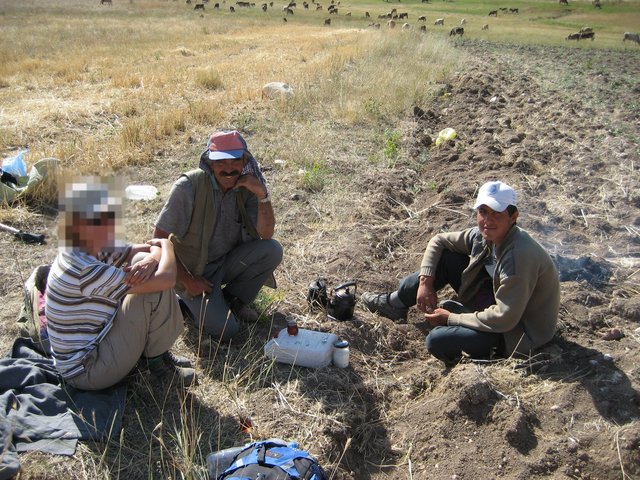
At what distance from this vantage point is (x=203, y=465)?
2.83 m

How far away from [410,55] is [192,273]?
14269 millimetres

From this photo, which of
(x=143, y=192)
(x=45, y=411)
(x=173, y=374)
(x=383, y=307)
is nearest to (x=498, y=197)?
(x=383, y=307)

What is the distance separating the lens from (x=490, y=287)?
3.99 m

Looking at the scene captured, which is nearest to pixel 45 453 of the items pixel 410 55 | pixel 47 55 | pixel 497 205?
pixel 497 205

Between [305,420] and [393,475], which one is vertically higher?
[305,420]

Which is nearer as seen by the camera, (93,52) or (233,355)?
(233,355)

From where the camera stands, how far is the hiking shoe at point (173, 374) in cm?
333

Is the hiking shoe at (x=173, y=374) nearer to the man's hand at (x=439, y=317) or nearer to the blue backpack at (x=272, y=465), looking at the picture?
the blue backpack at (x=272, y=465)

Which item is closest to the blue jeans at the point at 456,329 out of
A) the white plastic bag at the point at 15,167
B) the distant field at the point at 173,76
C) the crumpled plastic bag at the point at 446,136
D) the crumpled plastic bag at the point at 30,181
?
the crumpled plastic bag at the point at 30,181

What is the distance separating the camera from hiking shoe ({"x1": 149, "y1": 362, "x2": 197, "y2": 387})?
3.33m

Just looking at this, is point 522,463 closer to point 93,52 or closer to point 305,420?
point 305,420

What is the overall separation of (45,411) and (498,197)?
2724 millimetres

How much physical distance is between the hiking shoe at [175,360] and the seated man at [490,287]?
1.57m

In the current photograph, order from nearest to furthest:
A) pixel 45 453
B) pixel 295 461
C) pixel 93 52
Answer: pixel 295 461 < pixel 45 453 < pixel 93 52
